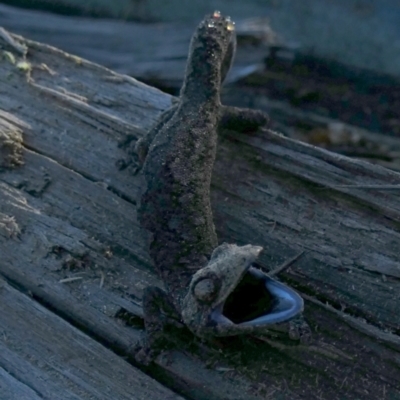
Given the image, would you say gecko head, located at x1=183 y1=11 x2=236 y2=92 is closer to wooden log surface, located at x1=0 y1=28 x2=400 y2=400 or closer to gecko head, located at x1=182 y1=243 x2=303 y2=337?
wooden log surface, located at x1=0 y1=28 x2=400 y2=400

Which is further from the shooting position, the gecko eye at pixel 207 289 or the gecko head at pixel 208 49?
the gecko head at pixel 208 49

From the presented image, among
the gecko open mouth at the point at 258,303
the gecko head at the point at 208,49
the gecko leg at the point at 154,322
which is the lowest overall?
the gecko leg at the point at 154,322

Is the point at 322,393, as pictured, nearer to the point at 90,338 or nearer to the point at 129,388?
the point at 129,388

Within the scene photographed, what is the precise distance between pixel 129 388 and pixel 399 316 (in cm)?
152

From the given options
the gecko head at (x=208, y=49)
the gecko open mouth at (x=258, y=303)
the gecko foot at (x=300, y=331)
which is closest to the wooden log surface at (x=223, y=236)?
the gecko foot at (x=300, y=331)

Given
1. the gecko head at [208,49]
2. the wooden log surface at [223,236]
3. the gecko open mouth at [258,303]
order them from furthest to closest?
the gecko head at [208,49], the wooden log surface at [223,236], the gecko open mouth at [258,303]

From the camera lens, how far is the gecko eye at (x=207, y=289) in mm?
3221

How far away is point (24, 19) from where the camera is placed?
827cm

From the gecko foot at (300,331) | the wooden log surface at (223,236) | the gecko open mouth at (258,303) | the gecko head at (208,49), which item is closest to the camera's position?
the gecko open mouth at (258,303)

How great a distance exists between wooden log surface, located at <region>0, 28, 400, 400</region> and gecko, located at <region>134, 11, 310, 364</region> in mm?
187

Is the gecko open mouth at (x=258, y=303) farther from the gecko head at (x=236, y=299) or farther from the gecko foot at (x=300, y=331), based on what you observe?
the gecko foot at (x=300, y=331)

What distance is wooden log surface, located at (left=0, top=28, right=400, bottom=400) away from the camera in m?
3.63

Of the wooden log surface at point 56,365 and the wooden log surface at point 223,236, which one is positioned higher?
the wooden log surface at point 223,236

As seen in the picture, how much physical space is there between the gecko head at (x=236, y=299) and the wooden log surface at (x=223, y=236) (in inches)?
13.4
